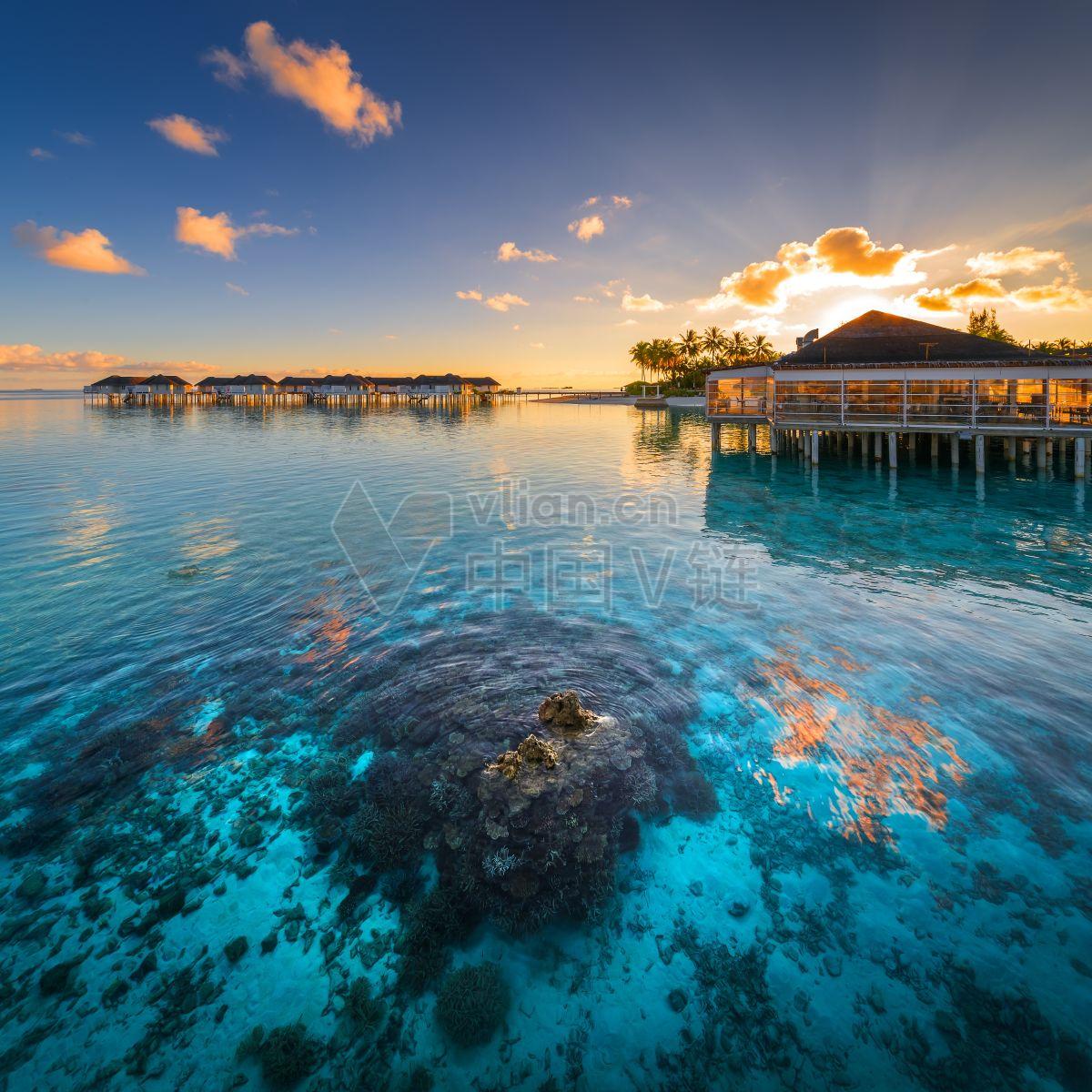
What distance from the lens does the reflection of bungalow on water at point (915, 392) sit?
20953mm

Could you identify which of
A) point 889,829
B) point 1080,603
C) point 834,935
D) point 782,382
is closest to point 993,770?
point 889,829

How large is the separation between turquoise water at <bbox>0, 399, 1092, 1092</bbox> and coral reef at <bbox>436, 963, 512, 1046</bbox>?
3 cm

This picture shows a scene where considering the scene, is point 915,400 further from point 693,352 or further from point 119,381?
point 119,381

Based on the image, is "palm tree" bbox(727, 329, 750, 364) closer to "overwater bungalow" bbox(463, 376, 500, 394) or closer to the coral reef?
"overwater bungalow" bbox(463, 376, 500, 394)

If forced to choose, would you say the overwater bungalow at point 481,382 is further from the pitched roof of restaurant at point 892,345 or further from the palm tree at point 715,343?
the pitched roof of restaurant at point 892,345

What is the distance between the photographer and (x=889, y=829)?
5340 millimetres

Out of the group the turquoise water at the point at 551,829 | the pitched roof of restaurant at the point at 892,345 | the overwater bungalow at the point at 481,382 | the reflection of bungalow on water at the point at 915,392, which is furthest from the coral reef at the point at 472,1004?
the overwater bungalow at the point at 481,382

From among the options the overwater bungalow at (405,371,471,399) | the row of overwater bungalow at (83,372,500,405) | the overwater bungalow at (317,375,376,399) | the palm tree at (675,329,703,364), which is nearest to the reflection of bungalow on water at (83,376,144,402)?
the row of overwater bungalow at (83,372,500,405)

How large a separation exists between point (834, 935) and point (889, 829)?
149cm

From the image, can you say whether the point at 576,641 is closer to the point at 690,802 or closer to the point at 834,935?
the point at 690,802

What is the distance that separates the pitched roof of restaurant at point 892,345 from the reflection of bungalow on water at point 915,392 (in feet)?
0.22

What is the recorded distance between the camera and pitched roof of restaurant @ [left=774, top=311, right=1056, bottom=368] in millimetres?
25531

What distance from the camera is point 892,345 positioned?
95.0 feet

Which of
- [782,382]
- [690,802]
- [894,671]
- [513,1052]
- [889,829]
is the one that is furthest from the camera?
[782,382]
